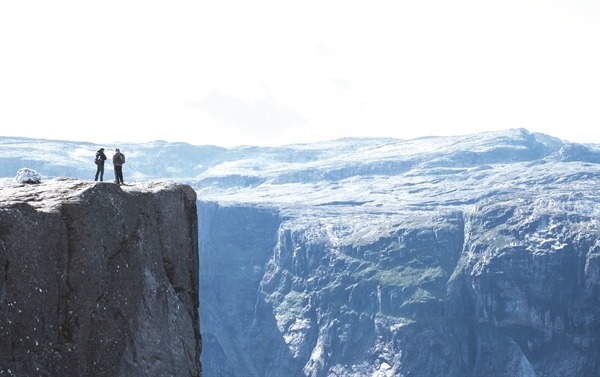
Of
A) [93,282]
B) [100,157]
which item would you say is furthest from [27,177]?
[100,157]

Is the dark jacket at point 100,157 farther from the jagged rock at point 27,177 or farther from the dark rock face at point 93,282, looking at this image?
the jagged rock at point 27,177

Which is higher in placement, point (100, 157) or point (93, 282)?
point (100, 157)

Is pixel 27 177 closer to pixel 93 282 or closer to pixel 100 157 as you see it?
pixel 93 282

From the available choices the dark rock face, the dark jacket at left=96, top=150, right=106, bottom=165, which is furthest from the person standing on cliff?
the dark rock face

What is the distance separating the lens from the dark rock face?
5738cm

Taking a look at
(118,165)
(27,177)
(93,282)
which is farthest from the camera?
(118,165)

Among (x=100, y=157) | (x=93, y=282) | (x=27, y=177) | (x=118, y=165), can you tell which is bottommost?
(x=93, y=282)

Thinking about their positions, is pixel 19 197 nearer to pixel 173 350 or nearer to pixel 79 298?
pixel 79 298

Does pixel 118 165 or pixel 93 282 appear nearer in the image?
pixel 93 282

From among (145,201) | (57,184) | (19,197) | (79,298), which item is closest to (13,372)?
(79,298)

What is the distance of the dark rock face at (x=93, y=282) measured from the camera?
57.4m

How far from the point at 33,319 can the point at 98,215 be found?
30.5ft

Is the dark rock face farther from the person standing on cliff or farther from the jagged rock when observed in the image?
the person standing on cliff

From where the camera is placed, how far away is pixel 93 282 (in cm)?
6353
